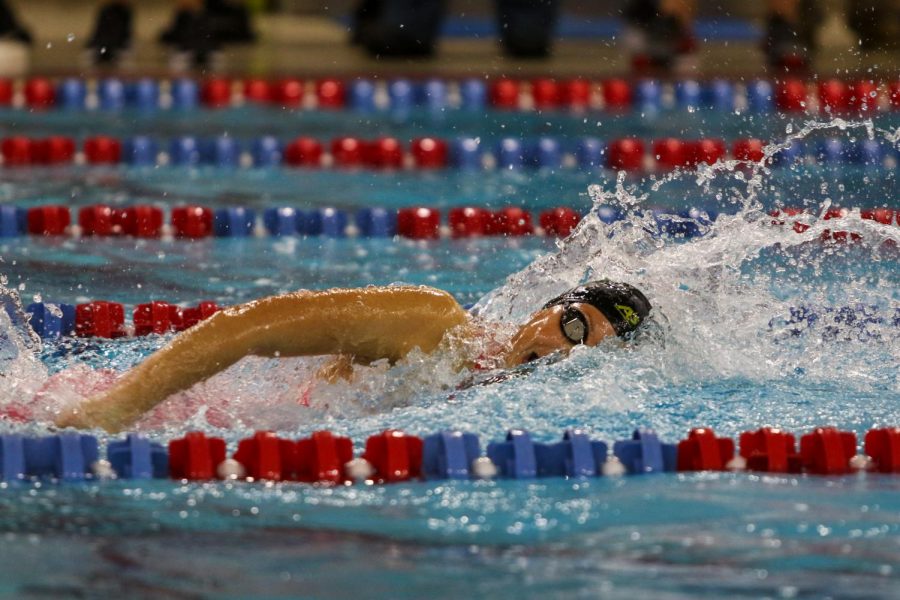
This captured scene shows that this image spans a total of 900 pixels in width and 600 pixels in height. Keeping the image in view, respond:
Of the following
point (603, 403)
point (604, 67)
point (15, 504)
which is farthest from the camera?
point (604, 67)

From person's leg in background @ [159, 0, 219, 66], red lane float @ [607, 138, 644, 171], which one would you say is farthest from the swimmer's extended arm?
person's leg in background @ [159, 0, 219, 66]

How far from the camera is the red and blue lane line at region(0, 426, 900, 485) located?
320cm

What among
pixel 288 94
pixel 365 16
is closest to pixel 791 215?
pixel 288 94

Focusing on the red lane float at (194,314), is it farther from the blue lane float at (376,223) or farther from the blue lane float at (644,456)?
the blue lane float at (644,456)

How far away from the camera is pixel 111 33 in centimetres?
1141

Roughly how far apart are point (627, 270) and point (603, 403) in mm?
778

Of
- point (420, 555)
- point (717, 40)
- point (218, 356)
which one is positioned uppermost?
point (717, 40)

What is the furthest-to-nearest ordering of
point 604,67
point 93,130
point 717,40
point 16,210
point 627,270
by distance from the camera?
point 717,40 < point 604,67 < point 93,130 < point 16,210 < point 627,270

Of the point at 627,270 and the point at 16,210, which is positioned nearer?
the point at 627,270

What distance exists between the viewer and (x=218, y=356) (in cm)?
326

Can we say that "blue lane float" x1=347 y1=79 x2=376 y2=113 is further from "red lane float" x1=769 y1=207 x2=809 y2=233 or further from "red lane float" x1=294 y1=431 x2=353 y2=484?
"red lane float" x1=294 y1=431 x2=353 y2=484

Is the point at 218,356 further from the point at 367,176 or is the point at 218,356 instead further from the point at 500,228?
the point at 367,176

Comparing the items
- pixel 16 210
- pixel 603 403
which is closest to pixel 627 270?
pixel 603 403

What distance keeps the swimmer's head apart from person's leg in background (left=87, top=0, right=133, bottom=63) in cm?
822
